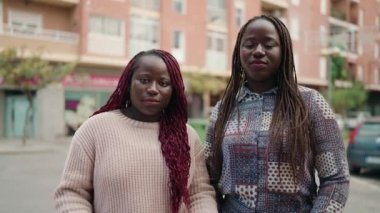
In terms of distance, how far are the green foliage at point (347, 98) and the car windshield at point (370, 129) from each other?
2011 cm

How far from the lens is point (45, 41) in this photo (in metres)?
19.3

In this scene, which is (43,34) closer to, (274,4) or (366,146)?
(366,146)

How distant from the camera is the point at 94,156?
187cm

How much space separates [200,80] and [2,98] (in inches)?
375

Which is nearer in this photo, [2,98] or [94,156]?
[94,156]

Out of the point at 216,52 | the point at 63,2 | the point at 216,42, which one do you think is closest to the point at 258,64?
the point at 63,2

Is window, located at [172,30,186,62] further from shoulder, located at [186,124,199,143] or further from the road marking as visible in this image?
shoulder, located at [186,124,199,143]

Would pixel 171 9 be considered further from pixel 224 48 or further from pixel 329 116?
pixel 329 116

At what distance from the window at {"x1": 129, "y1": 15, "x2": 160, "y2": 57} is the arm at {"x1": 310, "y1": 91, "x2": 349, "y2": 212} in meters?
20.8

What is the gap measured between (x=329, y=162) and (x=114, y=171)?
855 mm

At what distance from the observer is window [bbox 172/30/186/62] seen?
2450 cm

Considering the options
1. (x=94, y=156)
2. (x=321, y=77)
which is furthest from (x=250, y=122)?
(x=321, y=77)

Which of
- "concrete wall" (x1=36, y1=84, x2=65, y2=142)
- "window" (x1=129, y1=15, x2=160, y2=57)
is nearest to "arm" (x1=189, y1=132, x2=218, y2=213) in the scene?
"concrete wall" (x1=36, y1=84, x2=65, y2=142)

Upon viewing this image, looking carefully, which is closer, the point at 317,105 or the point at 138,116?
the point at 317,105
